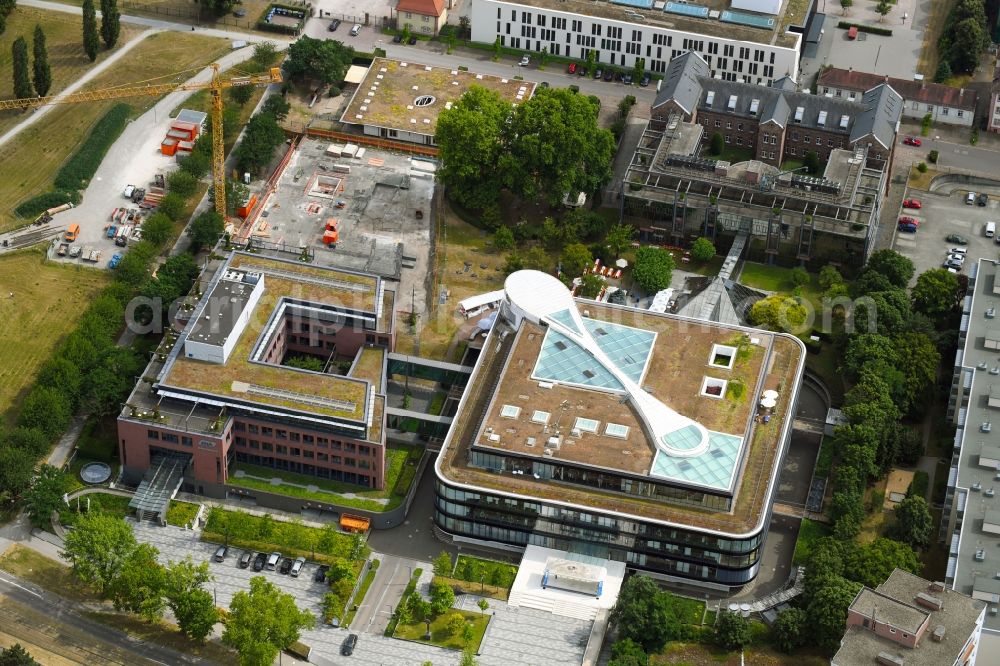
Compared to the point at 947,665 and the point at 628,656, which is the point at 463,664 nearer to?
the point at 628,656

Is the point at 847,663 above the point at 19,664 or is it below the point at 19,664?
above

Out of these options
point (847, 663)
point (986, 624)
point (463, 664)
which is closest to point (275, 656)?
point (463, 664)

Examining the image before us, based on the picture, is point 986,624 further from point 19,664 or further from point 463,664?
point 19,664

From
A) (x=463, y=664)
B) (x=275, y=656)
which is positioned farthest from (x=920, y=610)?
(x=275, y=656)

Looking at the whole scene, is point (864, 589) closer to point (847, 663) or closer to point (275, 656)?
point (847, 663)

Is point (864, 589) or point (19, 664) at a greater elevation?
point (864, 589)

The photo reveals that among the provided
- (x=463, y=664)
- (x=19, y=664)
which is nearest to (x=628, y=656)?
(x=463, y=664)

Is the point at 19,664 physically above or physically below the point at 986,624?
below
